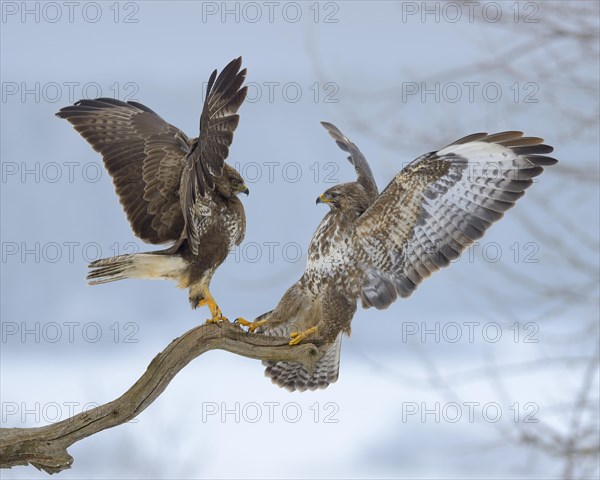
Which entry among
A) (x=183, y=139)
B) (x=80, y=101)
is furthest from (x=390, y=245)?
(x=80, y=101)

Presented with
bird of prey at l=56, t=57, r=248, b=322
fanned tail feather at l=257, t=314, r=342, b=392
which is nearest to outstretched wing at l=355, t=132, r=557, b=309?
fanned tail feather at l=257, t=314, r=342, b=392

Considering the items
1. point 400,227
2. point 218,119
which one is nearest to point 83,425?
point 218,119

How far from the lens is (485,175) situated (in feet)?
17.0

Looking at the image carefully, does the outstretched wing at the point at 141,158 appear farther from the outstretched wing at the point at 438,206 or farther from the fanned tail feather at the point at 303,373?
the outstretched wing at the point at 438,206

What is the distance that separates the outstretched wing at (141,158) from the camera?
5648 millimetres

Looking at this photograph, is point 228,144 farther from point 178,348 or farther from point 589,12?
point 589,12

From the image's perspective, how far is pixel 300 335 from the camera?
17.4 ft

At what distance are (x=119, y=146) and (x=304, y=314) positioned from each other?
5.40 feet

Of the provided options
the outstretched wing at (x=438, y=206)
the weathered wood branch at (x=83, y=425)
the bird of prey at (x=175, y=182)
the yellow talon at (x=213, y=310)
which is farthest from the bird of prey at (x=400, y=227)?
the weathered wood branch at (x=83, y=425)

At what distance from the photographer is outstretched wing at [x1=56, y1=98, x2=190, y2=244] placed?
18.5 feet

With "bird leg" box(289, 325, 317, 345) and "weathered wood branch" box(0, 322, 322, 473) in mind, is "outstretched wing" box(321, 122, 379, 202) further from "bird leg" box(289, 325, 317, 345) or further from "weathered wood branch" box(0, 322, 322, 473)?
"weathered wood branch" box(0, 322, 322, 473)

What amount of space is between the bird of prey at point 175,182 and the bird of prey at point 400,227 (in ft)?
1.68

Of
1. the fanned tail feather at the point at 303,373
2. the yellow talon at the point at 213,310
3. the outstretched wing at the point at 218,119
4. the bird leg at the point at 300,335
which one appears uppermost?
the outstretched wing at the point at 218,119

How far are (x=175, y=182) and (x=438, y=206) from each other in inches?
65.0
